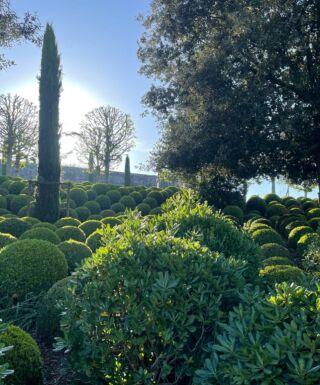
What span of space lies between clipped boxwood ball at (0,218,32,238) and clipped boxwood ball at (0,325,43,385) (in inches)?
306

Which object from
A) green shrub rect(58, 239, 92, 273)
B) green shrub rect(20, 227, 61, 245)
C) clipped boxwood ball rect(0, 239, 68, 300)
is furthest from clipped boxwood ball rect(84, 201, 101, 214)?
clipped boxwood ball rect(0, 239, 68, 300)

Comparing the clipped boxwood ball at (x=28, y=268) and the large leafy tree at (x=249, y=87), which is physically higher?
the large leafy tree at (x=249, y=87)

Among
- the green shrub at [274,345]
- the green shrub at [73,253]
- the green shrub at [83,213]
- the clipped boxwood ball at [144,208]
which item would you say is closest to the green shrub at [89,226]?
the green shrub at [73,253]

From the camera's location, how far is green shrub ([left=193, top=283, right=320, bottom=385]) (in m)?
2.50

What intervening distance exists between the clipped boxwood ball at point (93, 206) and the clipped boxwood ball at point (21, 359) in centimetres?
1631

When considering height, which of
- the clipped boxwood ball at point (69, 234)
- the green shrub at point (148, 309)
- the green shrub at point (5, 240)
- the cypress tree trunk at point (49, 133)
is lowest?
the clipped boxwood ball at point (69, 234)

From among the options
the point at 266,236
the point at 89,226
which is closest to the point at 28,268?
the point at 89,226

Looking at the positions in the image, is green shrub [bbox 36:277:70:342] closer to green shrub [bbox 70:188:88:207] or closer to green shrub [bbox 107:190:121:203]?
green shrub [bbox 70:188:88:207]

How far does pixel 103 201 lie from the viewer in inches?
881

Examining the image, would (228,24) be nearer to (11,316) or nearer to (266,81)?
(266,81)

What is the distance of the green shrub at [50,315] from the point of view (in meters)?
6.20

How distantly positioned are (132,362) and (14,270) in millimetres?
4144

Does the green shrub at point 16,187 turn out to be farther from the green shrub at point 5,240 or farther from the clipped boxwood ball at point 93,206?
the green shrub at point 5,240

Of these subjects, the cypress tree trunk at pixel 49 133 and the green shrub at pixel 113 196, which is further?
the green shrub at pixel 113 196
